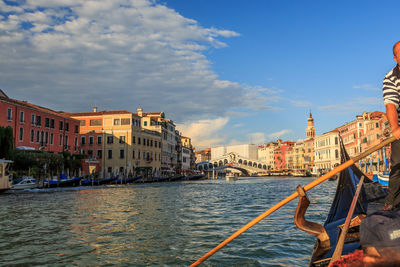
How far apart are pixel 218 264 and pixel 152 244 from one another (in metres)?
1.34

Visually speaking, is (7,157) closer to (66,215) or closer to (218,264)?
(66,215)

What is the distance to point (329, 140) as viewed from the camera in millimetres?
50375

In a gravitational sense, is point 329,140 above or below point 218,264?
above

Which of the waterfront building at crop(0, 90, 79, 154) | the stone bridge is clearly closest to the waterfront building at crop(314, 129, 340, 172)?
the stone bridge

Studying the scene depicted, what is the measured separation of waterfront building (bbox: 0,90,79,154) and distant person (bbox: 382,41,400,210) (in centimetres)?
1943

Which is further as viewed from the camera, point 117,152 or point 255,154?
point 255,154

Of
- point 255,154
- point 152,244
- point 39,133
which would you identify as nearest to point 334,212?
point 152,244

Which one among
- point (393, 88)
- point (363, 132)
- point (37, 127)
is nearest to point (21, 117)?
point (37, 127)

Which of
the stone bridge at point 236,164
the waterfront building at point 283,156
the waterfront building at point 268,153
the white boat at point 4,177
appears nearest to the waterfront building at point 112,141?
the white boat at point 4,177

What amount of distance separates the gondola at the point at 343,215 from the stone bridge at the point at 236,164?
58706 mm

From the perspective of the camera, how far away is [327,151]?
51.1m

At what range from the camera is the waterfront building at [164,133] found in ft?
118

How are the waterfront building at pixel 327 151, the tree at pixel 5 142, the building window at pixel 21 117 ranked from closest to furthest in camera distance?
1. the tree at pixel 5 142
2. the building window at pixel 21 117
3. the waterfront building at pixel 327 151

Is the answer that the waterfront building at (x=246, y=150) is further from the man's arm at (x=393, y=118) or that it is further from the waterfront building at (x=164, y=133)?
the man's arm at (x=393, y=118)
